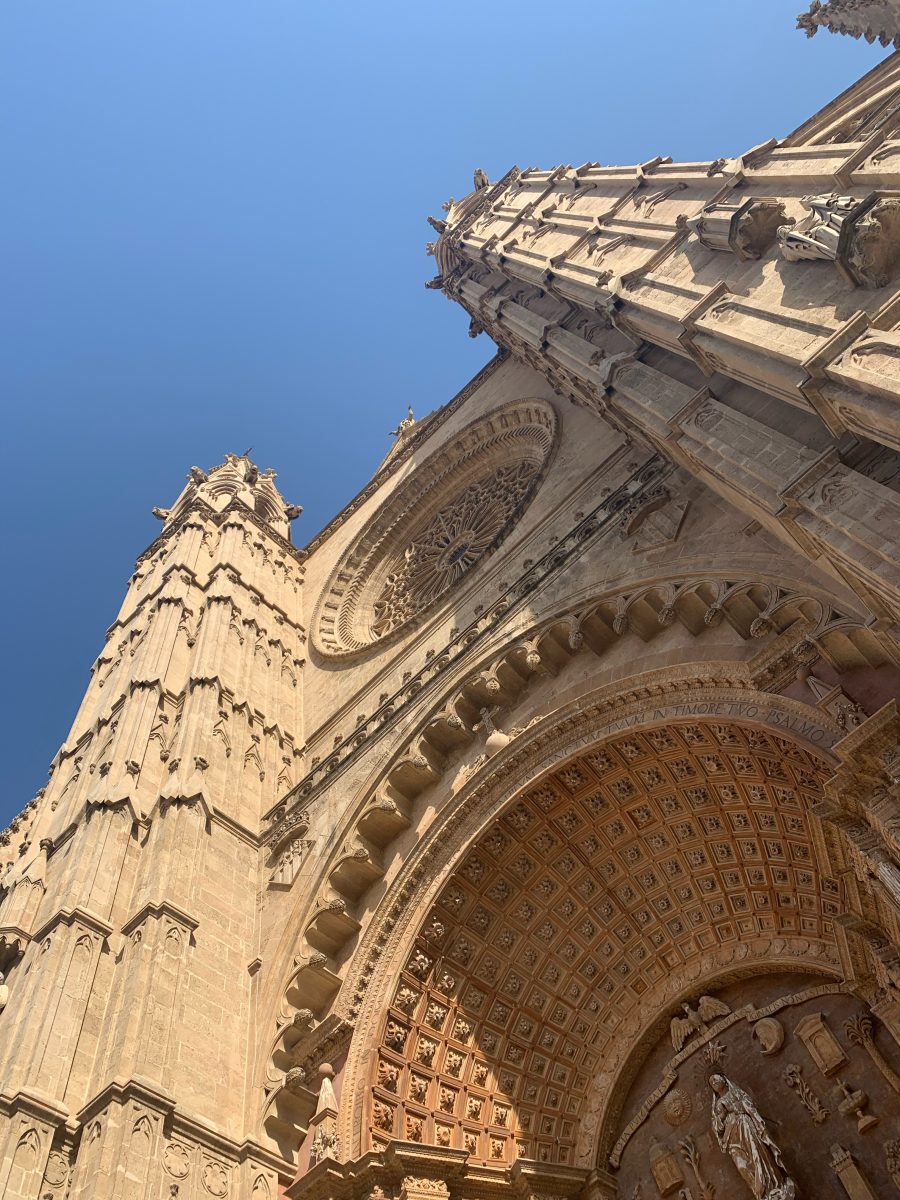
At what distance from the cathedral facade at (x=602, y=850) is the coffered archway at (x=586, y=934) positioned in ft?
0.12

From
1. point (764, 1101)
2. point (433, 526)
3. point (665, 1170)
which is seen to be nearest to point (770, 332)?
point (764, 1101)

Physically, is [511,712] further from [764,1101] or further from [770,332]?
[770,332]

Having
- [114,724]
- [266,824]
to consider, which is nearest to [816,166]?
[266,824]

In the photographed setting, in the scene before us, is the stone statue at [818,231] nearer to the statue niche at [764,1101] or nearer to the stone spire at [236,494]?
the statue niche at [764,1101]

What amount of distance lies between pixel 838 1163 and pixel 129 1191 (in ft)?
19.5

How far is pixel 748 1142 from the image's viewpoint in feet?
27.1

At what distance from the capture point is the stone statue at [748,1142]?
7.92 meters

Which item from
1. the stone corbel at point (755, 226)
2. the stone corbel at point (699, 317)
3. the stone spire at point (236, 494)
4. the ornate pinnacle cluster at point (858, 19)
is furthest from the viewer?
the stone spire at point (236, 494)

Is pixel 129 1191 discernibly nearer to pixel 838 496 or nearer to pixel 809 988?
pixel 809 988

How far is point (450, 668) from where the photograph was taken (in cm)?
1269

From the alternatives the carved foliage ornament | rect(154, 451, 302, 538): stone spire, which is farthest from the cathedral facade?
rect(154, 451, 302, 538): stone spire

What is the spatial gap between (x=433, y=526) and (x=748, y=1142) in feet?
48.5

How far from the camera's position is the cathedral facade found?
24.3 feet

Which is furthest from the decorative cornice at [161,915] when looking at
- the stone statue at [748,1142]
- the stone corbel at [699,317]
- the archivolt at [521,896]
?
the stone corbel at [699,317]
